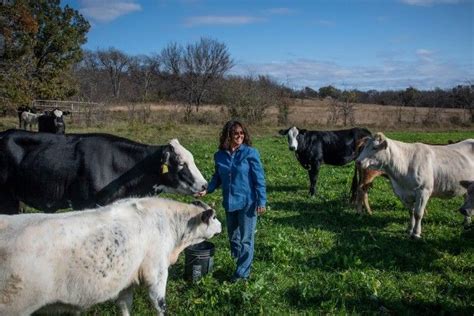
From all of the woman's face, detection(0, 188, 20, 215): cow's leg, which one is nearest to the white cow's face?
the woman's face

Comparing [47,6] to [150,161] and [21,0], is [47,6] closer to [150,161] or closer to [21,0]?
[21,0]

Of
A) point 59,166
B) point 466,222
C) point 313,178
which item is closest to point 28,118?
point 313,178

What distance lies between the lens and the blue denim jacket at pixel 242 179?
605 centimetres

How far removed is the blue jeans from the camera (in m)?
6.08

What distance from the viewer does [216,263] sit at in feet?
21.6

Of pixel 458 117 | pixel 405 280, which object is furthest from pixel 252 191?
pixel 458 117

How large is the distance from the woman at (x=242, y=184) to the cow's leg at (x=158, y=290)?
4.95 feet

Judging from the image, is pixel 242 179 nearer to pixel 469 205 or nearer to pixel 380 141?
pixel 469 205

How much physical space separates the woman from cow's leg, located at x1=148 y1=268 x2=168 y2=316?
1508mm

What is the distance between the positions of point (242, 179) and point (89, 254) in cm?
259

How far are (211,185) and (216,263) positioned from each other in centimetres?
122

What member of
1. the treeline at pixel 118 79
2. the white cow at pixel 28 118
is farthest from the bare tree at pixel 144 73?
the white cow at pixel 28 118

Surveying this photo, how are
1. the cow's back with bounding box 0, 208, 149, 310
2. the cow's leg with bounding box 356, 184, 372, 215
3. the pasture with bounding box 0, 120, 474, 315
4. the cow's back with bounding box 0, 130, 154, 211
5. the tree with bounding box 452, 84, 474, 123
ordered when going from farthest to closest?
1. the tree with bounding box 452, 84, 474, 123
2. the cow's leg with bounding box 356, 184, 372, 215
3. the cow's back with bounding box 0, 130, 154, 211
4. the pasture with bounding box 0, 120, 474, 315
5. the cow's back with bounding box 0, 208, 149, 310

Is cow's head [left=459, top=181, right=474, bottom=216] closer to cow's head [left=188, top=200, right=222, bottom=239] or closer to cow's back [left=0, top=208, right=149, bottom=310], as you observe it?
cow's head [left=188, top=200, right=222, bottom=239]
